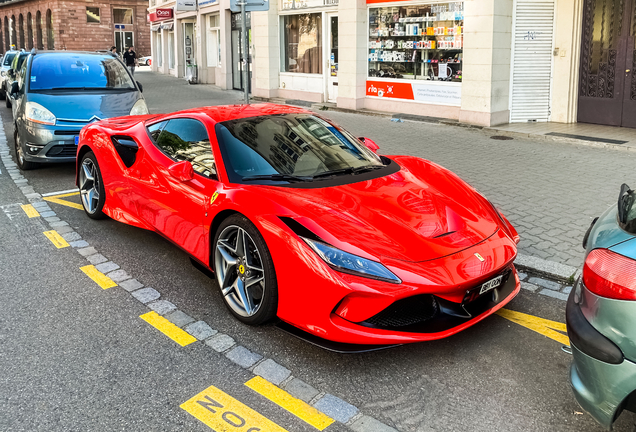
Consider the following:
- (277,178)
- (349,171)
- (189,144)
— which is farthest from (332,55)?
(277,178)

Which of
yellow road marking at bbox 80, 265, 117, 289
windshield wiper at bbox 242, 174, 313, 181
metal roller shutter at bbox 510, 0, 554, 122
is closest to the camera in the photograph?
windshield wiper at bbox 242, 174, 313, 181

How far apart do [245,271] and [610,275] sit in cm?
232

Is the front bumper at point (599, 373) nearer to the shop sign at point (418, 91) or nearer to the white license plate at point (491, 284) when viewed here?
the white license plate at point (491, 284)

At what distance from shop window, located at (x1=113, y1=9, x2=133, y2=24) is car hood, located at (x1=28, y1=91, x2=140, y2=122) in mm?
52891

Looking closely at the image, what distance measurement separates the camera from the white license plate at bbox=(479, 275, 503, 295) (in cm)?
369

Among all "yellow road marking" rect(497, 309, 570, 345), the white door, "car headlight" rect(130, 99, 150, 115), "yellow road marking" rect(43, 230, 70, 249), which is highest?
the white door

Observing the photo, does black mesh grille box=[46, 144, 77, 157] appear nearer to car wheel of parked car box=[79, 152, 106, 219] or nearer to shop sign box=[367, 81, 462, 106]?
car wheel of parked car box=[79, 152, 106, 219]

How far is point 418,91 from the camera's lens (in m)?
15.0

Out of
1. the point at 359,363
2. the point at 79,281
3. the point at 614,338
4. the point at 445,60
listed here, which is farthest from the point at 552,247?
the point at 445,60

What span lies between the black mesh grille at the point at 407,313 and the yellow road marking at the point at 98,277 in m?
2.43

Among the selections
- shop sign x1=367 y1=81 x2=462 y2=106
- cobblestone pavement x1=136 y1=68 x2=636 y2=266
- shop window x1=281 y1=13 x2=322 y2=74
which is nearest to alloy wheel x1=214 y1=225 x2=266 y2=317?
cobblestone pavement x1=136 y1=68 x2=636 y2=266

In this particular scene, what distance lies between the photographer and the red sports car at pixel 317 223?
344cm

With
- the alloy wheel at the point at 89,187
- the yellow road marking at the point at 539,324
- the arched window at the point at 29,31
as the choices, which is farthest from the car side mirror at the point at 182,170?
the arched window at the point at 29,31

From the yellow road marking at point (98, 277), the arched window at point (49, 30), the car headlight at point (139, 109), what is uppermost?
the arched window at point (49, 30)
